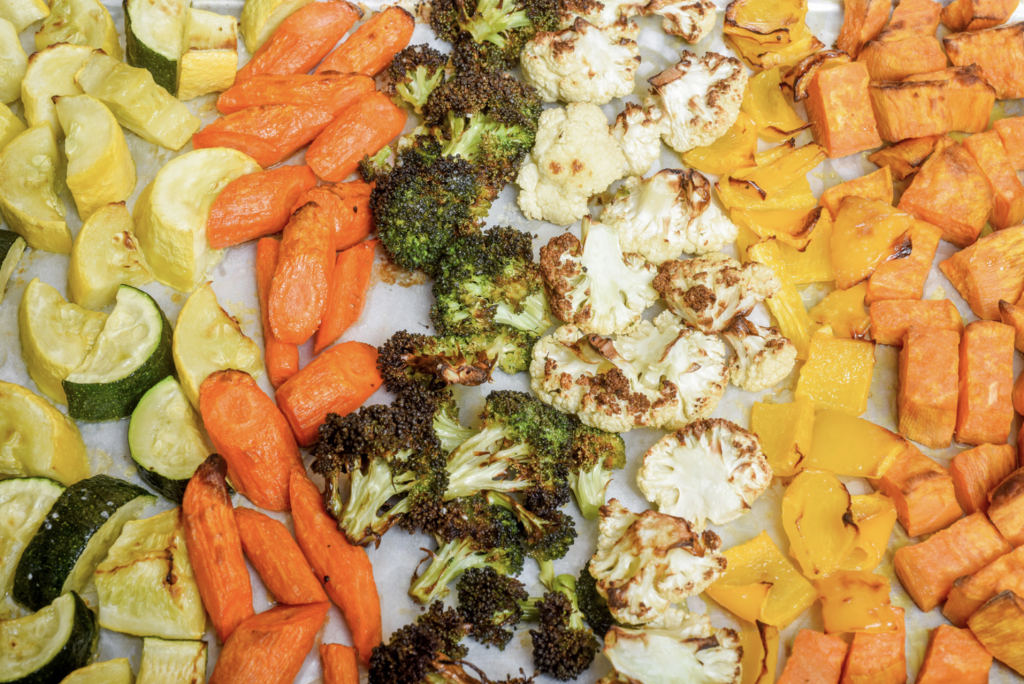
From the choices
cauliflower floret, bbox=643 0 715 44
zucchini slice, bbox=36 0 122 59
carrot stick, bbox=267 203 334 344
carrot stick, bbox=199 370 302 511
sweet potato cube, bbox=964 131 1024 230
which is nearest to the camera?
carrot stick, bbox=199 370 302 511

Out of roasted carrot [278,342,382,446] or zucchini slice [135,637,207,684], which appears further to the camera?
roasted carrot [278,342,382,446]

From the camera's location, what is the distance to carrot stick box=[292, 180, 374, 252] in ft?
12.7

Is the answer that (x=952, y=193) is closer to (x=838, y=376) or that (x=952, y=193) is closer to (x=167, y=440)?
(x=838, y=376)

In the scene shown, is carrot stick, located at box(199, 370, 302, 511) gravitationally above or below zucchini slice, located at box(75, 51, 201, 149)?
below

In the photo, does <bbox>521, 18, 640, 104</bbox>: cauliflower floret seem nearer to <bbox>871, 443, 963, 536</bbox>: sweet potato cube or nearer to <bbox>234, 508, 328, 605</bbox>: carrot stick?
<bbox>871, 443, 963, 536</bbox>: sweet potato cube

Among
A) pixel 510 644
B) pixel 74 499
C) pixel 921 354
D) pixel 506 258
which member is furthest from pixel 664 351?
pixel 74 499

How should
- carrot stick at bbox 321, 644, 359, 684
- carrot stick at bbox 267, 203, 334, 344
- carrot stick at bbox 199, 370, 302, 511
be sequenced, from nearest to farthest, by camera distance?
carrot stick at bbox 321, 644, 359, 684, carrot stick at bbox 199, 370, 302, 511, carrot stick at bbox 267, 203, 334, 344

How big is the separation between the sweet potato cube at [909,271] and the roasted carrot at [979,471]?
2.75 ft

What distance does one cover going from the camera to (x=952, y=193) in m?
4.11

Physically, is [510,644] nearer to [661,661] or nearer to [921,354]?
[661,661]

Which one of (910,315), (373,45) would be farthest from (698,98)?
(373,45)

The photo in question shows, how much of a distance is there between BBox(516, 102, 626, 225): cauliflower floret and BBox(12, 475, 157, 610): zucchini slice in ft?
7.90

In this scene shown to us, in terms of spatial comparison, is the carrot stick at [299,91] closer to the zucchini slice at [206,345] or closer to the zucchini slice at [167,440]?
the zucchini slice at [206,345]

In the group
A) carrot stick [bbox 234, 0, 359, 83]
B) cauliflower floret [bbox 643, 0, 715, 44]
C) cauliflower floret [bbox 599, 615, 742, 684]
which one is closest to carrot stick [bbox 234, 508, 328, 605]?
cauliflower floret [bbox 599, 615, 742, 684]
